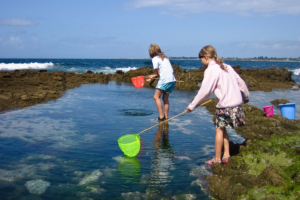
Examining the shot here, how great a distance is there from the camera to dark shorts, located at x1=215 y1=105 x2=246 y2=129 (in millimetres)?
4031

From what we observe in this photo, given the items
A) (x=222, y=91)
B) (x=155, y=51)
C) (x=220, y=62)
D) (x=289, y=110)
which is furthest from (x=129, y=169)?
(x=289, y=110)

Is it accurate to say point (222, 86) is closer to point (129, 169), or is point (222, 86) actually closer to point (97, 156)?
point (129, 169)

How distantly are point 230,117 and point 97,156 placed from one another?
2.19 meters

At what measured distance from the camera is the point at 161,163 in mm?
4375

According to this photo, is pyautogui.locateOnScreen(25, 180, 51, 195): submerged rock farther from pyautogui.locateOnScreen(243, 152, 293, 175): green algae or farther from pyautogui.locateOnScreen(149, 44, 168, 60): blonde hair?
pyautogui.locateOnScreen(149, 44, 168, 60): blonde hair

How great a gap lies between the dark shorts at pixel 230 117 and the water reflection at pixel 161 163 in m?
1.00

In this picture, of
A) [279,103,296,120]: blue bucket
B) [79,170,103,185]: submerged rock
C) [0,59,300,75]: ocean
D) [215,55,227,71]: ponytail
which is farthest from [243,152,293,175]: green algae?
[0,59,300,75]: ocean

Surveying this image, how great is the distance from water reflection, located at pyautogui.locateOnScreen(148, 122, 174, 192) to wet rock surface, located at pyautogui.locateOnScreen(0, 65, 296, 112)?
2.36m

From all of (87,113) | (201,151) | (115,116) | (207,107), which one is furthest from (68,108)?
(201,151)

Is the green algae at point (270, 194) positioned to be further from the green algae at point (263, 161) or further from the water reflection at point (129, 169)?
the water reflection at point (129, 169)

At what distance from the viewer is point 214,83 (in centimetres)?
404

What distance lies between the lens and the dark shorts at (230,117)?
4.03m

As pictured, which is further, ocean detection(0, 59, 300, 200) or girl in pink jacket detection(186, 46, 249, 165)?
girl in pink jacket detection(186, 46, 249, 165)

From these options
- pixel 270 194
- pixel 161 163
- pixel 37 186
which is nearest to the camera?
pixel 270 194
